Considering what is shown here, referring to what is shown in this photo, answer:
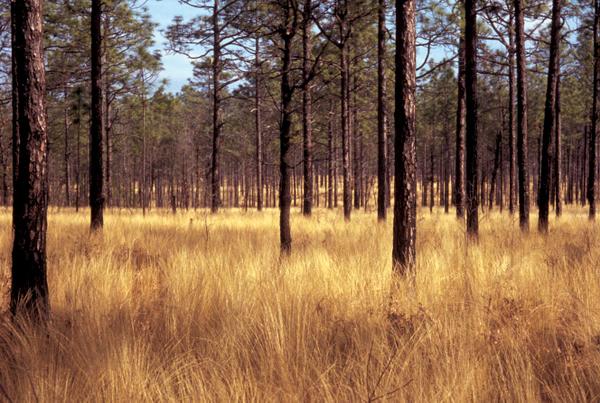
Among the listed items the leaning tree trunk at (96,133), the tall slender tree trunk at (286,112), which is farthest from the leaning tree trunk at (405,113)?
the leaning tree trunk at (96,133)

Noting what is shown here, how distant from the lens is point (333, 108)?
28922 millimetres

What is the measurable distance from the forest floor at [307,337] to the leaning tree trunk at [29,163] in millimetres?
355

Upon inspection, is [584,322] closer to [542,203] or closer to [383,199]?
[542,203]

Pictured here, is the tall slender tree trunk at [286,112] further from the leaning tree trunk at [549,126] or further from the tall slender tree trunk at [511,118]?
the tall slender tree trunk at [511,118]

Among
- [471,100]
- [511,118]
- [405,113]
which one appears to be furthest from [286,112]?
[511,118]

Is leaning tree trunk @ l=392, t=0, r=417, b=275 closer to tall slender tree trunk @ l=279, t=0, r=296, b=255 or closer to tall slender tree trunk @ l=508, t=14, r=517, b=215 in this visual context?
tall slender tree trunk @ l=279, t=0, r=296, b=255

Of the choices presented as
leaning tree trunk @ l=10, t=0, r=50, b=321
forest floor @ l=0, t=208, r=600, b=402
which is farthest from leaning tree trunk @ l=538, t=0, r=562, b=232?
leaning tree trunk @ l=10, t=0, r=50, b=321

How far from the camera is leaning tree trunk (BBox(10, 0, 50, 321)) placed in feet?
11.5

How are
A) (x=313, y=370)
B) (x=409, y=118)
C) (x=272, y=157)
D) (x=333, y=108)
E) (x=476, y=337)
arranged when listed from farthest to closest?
(x=272, y=157) < (x=333, y=108) < (x=409, y=118) < (x=476, y=337) < (x=313, y=370)

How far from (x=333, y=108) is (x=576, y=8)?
1704cm

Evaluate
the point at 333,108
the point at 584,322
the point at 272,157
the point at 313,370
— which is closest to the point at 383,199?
the point at 584,322

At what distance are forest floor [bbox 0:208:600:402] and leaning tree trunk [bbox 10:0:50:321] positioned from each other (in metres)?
0.36

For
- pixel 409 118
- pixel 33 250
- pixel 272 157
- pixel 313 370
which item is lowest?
pixel 313 370

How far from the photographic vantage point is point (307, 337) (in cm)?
307
